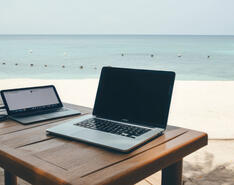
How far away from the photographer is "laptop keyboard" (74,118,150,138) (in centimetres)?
118

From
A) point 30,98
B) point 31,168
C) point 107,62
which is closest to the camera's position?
point 31,168

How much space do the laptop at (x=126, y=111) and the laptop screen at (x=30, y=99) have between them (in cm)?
32

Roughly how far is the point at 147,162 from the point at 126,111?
422mm

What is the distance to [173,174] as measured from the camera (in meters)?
1.28

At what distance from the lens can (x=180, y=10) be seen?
7381 centimetres

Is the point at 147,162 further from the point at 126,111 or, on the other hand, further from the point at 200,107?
the point at 200,107

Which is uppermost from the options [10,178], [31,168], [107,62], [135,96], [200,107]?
[135,96]

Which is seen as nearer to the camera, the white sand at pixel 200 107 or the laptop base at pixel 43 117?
the laptop base at pixel 43 117

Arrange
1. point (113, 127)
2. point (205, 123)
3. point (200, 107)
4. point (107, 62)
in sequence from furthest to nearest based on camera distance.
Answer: point (107, 62)
point (200, 107)
point (205, 123)
point (113, 127)

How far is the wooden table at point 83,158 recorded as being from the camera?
88 centimetres

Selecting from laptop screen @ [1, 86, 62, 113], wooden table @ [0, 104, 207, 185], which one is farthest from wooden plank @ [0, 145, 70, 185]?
laptop screen @ [1, 86, 62, 113]

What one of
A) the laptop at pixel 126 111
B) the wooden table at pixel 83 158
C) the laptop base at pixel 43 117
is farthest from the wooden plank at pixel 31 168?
the laptop base at pixel 43 117

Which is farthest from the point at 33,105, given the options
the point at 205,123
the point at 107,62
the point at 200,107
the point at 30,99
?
the point at 107,62

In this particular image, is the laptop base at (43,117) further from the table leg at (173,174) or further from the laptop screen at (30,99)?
the table leg at (173,174)
